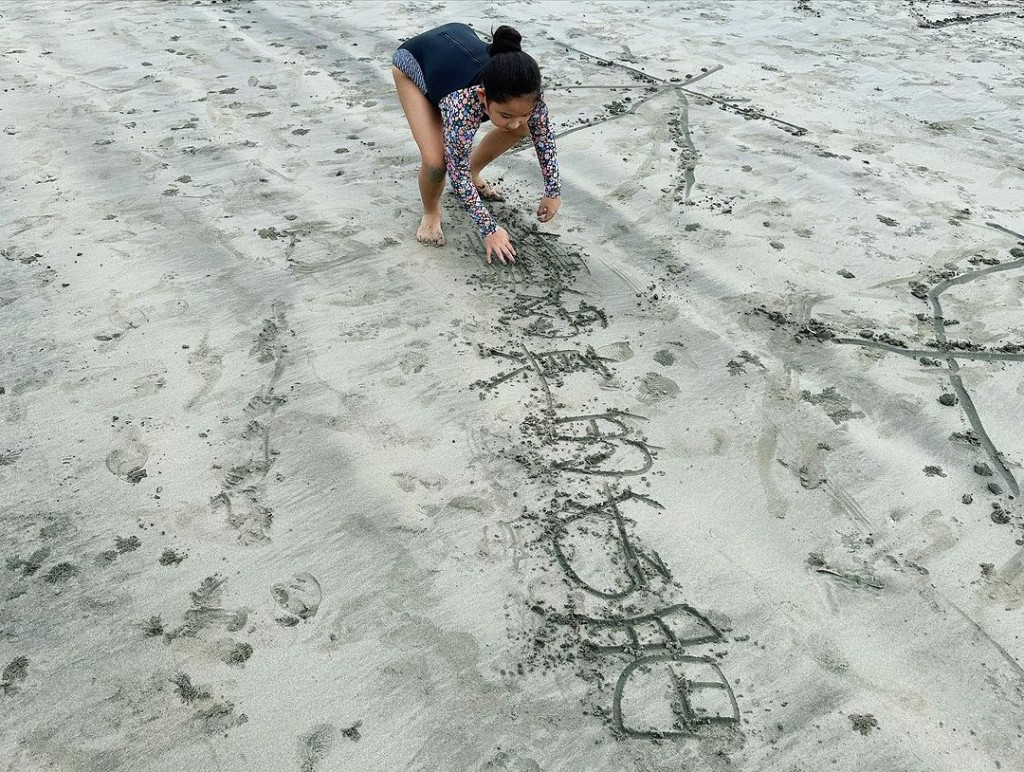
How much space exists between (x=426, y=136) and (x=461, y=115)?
10.5 inches

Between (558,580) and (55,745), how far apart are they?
41.9 inches

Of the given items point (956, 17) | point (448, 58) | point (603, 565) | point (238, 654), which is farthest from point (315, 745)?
point (956, 17)

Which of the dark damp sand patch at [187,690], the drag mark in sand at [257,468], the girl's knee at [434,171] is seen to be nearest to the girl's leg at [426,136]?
the girl's knee at [434,171]

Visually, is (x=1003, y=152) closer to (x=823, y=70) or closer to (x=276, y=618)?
(x=823, y=70)

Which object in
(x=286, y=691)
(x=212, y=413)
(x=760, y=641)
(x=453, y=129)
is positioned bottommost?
(x=760, y=641)

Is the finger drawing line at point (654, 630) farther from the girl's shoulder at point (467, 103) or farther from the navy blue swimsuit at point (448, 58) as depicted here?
the navy blue swimsuit at point (448, 58)

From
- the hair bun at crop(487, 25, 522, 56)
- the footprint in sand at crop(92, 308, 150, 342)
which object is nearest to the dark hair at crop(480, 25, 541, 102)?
the hair bun at crop(487, 25, 522, 56)

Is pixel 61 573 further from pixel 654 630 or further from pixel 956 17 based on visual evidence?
pixel 956 17

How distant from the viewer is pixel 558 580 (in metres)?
1.80

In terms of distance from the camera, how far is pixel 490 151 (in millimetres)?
3074

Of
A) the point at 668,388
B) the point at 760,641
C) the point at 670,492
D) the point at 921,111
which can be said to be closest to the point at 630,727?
the point at 760,641

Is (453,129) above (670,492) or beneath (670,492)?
above

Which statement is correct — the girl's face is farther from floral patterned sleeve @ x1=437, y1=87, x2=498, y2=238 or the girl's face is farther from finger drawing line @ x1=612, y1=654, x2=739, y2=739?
finger drawing line @ x1=612, y1=654, x2=739, y2=739

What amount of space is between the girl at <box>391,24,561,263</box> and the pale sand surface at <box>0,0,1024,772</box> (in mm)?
183
